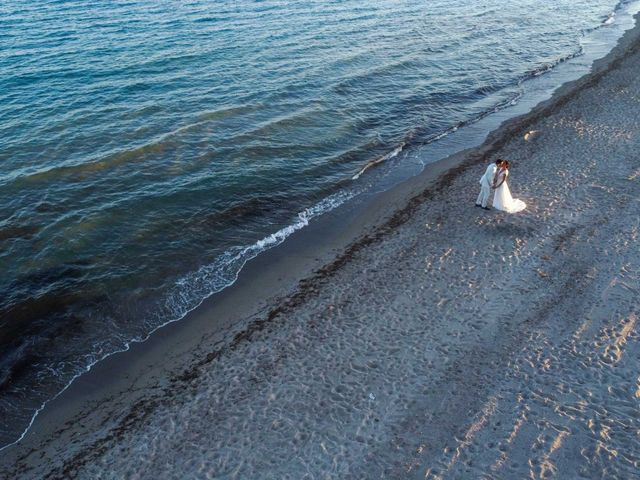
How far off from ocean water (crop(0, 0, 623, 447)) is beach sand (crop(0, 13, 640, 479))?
6.58 ft

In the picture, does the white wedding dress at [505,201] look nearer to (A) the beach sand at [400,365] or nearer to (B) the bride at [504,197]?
(B) the bride at [504,197]

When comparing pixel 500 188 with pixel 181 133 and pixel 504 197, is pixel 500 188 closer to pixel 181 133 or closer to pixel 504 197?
pixel 504 197

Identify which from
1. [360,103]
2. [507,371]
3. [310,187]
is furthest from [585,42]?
[507,371]

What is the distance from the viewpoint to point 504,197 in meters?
20.8

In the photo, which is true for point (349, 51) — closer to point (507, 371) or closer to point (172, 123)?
point (172, 123)

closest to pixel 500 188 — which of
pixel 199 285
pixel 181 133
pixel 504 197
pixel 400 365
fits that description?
pixel 504 197

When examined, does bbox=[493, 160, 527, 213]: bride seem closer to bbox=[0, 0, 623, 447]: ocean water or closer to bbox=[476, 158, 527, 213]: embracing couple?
bbox=[476, 158, 527, 213]: embracing couple

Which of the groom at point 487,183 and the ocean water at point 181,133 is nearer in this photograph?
the ocean water at point 181,133

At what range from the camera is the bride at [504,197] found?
67.2 feet

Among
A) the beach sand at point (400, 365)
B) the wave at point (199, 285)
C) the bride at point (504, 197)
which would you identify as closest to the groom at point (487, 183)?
the bride at point (504, 197)

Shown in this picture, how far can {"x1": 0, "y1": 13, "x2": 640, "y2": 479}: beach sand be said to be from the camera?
40.9ft

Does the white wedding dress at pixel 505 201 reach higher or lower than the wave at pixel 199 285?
higher

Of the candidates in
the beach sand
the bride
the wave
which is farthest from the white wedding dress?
the wave

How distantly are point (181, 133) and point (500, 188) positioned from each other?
1789cm
